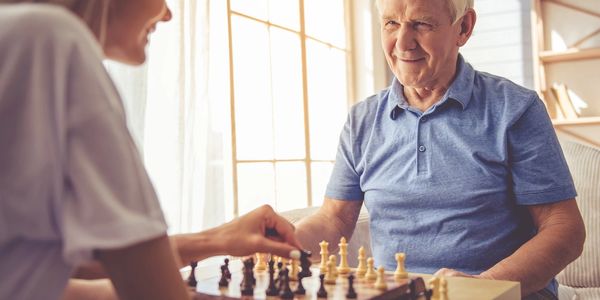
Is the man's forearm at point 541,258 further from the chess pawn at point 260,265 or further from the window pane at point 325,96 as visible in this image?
the window pane at point 325,96

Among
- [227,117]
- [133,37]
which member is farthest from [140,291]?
[227,117]

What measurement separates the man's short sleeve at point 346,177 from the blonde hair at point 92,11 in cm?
128

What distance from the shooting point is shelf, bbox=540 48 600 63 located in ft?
13.1

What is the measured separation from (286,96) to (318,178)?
640 mm

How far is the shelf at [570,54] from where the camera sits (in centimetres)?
398

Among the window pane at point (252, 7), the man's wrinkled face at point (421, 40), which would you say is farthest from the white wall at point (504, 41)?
the man's wrinkled face at point (421, 40)

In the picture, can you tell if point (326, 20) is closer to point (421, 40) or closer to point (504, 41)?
point (504, 41)

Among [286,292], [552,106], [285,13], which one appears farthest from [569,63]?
[286,292]

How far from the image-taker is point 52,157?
520 millimetres

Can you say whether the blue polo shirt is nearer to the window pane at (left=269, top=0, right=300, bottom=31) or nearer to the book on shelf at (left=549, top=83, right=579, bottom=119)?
the window pane at (left=269, top=0, right=300, bottom=31)

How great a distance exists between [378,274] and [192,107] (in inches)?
58.2

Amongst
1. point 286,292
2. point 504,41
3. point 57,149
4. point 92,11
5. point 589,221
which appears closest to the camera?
point 57,149

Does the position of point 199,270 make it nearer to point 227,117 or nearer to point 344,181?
point 344,181

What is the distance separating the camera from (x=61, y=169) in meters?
0.53
